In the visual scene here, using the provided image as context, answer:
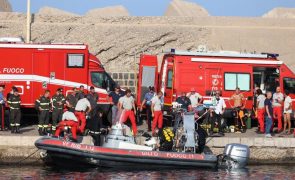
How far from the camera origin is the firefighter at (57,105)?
26.8m

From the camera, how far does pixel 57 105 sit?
2688cm

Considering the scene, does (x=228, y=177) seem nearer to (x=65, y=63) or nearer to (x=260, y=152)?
(x=260, y=152)

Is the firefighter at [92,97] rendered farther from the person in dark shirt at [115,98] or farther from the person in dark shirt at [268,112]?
the person in dark shirt at [268,112]

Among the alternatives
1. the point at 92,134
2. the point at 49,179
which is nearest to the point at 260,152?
the point at 92,134

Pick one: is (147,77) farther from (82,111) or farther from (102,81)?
(82,111)

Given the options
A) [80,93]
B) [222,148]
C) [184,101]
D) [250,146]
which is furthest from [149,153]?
[80,93]

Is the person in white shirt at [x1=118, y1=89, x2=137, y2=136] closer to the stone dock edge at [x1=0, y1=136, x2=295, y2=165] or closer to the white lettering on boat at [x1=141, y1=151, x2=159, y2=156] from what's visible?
the stone dock edge at [x1=0, y1=136, x2=295, y2=165]

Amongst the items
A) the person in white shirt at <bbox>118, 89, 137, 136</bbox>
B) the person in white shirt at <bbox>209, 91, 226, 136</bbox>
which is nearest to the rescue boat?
the person in white shirt at <bbox>118, 89, 137, 136</bbox>

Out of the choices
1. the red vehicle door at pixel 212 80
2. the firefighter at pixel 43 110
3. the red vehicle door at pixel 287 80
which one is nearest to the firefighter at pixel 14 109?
the firefighter at pixel 43 110

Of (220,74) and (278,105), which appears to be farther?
(220,74)

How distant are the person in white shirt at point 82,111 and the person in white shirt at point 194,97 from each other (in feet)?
12.6

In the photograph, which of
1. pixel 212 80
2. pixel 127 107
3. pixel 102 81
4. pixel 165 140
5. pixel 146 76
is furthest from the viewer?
pixel 146 76

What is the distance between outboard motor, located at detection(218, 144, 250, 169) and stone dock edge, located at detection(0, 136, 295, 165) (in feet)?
3.95

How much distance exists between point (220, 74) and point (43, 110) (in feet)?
21.3
